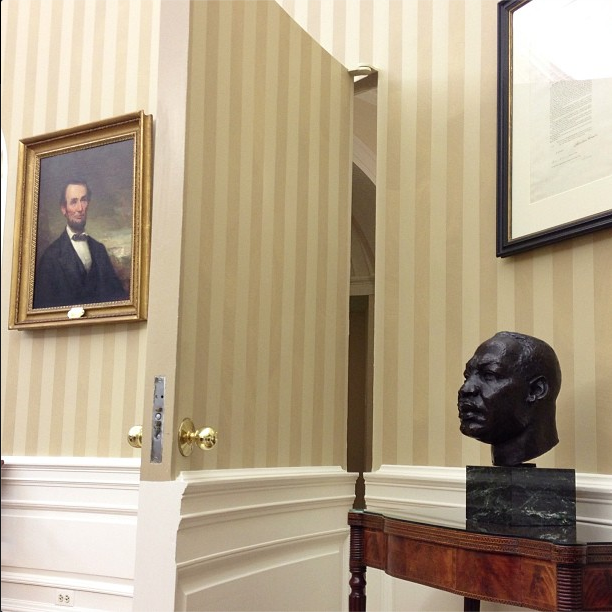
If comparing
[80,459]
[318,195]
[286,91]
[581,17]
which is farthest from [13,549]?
[581,17]

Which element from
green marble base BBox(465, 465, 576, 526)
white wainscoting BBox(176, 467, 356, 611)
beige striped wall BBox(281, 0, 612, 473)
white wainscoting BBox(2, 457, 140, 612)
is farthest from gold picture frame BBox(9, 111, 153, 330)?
green marble base BBox(465, 465, 576, 526)

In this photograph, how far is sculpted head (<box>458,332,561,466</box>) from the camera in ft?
7.38

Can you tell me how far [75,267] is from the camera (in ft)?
13.4

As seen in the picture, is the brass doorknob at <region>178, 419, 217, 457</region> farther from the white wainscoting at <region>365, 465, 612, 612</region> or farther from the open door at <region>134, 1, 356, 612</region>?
the white wainscoting at <region>365, 465, 612, 612</region>

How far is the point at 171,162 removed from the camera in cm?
238

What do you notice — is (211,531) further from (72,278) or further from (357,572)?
(72,278)

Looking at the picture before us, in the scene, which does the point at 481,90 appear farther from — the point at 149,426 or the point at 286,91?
the point at 149,426

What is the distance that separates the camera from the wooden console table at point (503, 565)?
1803mm

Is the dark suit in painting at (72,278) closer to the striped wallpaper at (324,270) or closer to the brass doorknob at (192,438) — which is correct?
the striped wallpaper at (324,270)

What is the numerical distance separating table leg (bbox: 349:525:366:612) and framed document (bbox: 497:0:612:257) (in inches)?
45.9

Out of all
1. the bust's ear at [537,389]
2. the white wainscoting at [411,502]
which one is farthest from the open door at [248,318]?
the bust's ear at [537,389]

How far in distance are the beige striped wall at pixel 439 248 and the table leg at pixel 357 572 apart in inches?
26.6

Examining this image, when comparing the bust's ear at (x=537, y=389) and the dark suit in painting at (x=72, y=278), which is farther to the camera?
the dark suit in painting at (x=72, y=278)

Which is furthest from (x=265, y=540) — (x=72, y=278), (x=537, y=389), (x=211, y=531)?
(x=72, y=278)
